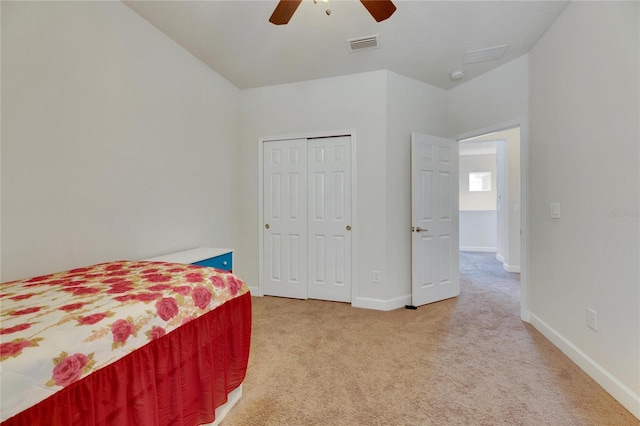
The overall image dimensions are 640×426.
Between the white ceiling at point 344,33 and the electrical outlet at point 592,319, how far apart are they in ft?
7.39

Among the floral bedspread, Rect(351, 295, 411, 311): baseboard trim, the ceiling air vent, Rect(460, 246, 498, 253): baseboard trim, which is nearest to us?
the floral bedspread

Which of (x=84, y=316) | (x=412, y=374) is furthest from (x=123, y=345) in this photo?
(x=412, y=374)

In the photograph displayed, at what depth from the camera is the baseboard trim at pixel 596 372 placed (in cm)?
149

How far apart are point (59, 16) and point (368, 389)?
2991 mm

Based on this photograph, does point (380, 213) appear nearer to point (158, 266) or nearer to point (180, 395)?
point (158, 266)

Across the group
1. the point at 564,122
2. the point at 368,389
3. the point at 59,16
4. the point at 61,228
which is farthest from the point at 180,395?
the point at 564,122

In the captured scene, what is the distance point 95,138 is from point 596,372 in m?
3.68

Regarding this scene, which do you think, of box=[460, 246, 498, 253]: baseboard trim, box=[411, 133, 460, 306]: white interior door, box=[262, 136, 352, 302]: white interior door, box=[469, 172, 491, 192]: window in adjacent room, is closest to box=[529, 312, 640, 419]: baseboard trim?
box=[411, 133, 460, 306]: white interior door

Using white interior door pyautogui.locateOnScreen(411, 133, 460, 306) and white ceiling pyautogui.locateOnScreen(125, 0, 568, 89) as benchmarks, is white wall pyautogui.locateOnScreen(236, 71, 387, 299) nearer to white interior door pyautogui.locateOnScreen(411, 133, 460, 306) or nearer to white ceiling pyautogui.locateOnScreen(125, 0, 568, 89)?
white ceiling pyautogui.locateOnScreen(125, 0, 568, 89)

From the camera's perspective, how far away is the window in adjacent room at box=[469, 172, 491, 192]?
7.15 meters

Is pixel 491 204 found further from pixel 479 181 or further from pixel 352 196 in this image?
pixel 352 196

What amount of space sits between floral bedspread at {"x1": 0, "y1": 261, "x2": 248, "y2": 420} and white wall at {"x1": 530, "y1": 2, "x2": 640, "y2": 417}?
2267mm

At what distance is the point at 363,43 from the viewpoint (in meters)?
2.53

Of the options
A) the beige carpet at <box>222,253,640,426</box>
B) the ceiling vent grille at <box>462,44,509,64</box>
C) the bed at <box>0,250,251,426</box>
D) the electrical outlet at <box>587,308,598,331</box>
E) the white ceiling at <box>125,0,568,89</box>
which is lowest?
the beige carpet at <box>222,253,640,426</box>
